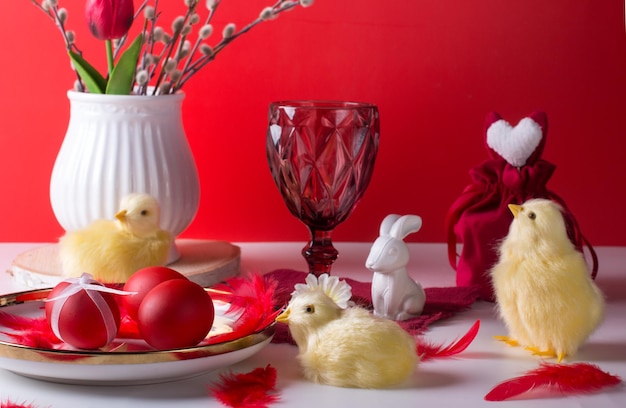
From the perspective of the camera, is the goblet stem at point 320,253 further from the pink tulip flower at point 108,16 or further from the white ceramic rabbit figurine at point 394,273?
the pink tulip flower at point 108,16

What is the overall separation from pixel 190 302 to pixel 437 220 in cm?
69

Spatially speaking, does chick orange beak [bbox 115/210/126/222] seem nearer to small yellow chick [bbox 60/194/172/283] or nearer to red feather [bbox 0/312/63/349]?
small yellow chick [bbox 60/194/172/283]

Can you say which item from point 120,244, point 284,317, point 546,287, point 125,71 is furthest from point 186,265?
point 546,287

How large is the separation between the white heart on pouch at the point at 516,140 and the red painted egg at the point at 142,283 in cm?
42

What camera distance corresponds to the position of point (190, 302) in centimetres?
79

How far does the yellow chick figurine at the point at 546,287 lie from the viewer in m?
0.85

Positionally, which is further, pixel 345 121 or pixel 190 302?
pixel 345 121

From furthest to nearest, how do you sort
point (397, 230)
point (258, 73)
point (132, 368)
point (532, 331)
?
point (258, 73)
point (397, 230)
point (532, 331)
point (132, 368)

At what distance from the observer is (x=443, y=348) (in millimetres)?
900

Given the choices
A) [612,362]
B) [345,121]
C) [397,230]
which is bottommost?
[612,362]

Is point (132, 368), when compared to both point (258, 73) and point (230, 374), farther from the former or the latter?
point (258, 73)

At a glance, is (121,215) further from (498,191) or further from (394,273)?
(498,191)

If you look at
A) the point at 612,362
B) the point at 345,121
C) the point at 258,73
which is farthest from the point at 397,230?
the point at 258,73

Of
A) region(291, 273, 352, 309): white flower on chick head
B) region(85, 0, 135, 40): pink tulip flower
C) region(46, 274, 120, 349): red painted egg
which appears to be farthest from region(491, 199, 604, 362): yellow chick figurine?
region(85, 0, 135, 40): pink tulip flower
